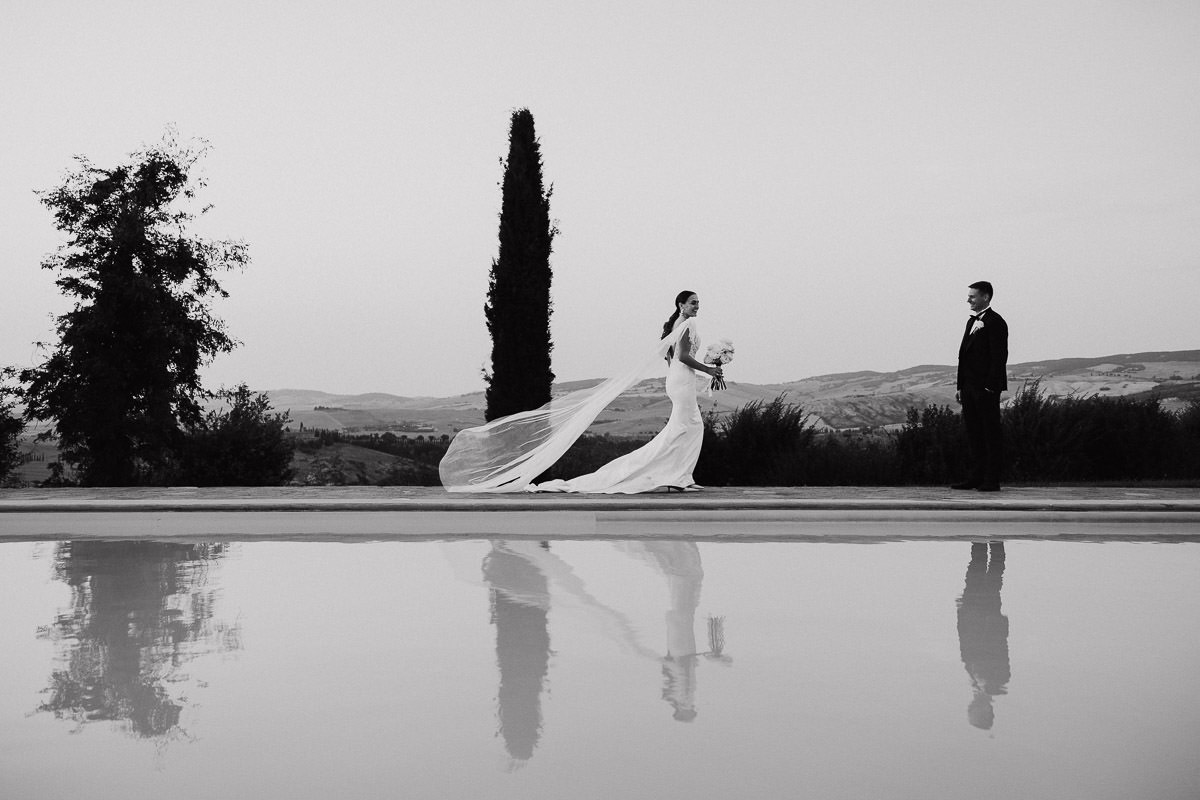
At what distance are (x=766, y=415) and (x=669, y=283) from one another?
657 cm

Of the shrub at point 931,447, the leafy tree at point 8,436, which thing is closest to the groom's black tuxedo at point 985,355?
the shrub at point 931,447

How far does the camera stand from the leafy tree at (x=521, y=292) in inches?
590

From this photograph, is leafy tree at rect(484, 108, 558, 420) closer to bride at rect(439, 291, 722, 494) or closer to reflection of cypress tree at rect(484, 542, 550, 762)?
bride at rect(439, 291, 722, 494)

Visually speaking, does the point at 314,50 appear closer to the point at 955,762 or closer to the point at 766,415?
the point at 766,415

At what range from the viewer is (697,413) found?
10641mm

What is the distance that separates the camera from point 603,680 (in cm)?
389

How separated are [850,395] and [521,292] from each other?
11.6m

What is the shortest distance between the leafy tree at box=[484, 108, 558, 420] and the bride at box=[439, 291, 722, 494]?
355 centimetres

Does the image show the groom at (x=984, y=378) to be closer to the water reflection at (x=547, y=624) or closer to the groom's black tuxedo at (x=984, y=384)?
the groom's black tuxedo at (x=984, y=384)

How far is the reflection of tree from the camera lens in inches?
142

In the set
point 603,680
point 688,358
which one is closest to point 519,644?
point 603,680

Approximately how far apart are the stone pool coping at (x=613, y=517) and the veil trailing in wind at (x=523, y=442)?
93cm

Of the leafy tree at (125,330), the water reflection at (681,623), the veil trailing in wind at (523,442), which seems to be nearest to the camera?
the water reflection at (681,623)

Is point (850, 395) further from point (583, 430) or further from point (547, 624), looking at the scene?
point (547, 624)
